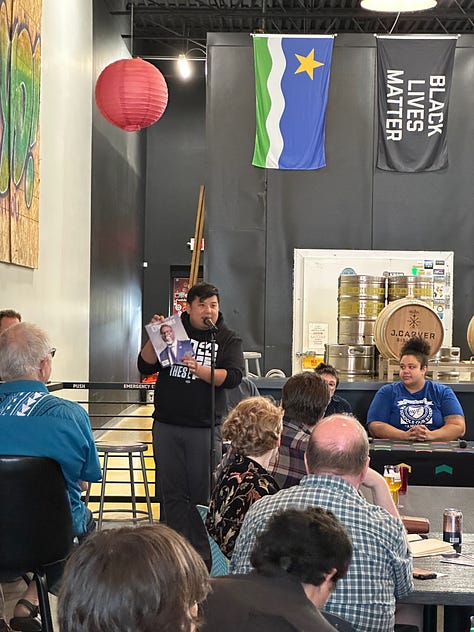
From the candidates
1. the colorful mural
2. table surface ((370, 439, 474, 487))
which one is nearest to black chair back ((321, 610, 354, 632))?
table surface ((370, 439, 474, 487))

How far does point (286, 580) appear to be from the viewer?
2021 millimetres

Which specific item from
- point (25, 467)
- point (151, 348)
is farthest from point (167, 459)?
point (25, 467)

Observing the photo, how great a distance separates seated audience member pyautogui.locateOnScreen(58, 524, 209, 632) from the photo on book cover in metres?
4.62

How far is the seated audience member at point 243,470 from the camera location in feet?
11.2

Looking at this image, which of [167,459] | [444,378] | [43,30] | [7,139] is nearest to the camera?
[167,459]

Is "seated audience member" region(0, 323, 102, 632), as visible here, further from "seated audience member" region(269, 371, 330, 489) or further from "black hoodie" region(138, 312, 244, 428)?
"black hoodie" region(138, 312, 244, 428)

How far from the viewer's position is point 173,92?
18484mm

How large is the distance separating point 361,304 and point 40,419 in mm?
5736

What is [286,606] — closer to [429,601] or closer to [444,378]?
[429,601]

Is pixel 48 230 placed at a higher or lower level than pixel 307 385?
higher

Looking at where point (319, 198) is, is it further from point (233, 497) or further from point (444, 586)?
point (444, 586)

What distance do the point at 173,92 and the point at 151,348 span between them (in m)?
13.1

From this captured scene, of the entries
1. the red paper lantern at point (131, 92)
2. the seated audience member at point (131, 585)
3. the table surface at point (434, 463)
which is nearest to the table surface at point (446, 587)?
the seated audience member at point (131, 585)

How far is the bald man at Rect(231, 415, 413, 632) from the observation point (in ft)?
8.92
